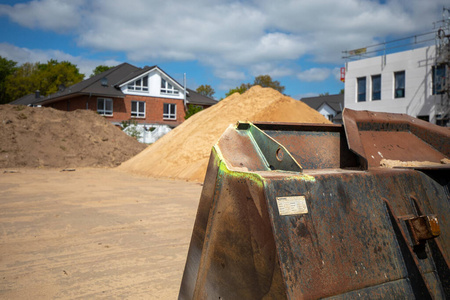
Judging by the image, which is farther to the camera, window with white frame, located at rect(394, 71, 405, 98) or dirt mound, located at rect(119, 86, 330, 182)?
window with white frame, located at rect(394, 71, 405, 98)

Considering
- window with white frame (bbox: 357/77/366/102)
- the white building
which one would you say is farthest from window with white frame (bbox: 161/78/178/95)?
window with white frame (bbox: 357/77/366/102)

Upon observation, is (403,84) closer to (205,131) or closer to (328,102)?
(205,131)

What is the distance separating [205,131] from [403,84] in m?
15.6

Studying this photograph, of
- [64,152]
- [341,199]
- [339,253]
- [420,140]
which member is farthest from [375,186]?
[64,152]

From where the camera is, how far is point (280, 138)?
2828mm

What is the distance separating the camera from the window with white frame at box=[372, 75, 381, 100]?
82.4 feet

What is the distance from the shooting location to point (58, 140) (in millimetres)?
20500

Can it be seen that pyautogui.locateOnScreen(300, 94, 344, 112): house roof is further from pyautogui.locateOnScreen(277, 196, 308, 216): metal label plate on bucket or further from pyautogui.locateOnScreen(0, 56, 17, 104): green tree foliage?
pyautogui.locateOnScreen(277, 196, 308, 216): metal label plate on bucket

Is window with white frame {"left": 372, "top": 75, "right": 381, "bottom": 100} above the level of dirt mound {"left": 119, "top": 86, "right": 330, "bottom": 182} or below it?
above

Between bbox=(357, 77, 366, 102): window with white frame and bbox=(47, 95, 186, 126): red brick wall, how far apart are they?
20147mm

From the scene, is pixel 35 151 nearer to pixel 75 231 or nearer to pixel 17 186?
pixel 17 186

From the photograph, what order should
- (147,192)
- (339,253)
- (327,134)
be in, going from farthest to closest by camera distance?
(147,192), (327,134), (339,253)

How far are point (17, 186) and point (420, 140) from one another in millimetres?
11411

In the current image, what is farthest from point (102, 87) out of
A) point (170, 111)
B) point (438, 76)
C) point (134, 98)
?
point (438, 76)
